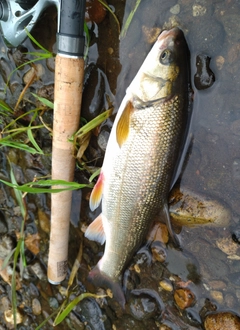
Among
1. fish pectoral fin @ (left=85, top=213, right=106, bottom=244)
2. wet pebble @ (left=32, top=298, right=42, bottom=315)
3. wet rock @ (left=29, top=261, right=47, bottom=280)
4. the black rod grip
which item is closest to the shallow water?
fish pectoral fin @ (left=85, top=213, right=106, bottom=244)

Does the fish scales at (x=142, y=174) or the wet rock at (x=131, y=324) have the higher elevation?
the fish scales at (x=142, y=174)

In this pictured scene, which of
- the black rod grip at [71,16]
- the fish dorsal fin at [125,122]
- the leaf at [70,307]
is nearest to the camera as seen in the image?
the black rod grip at [71,16]

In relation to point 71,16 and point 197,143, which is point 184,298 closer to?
point 197,143

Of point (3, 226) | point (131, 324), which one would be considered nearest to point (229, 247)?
point (131, 324)

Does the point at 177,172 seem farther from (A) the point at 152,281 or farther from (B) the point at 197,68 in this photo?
(A) the point at 152,281

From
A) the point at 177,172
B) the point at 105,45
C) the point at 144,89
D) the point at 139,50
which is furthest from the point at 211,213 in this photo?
the point at 105,45

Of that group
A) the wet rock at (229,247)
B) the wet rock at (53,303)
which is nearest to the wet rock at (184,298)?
the wet rock at (229,247)

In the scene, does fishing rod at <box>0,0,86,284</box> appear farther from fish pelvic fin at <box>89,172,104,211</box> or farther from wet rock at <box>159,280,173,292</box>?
wet rock at <box>159,280,173,292</box>

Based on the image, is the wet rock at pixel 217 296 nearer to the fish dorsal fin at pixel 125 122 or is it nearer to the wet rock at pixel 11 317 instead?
the fish dorsal fin at pixel 125 122
